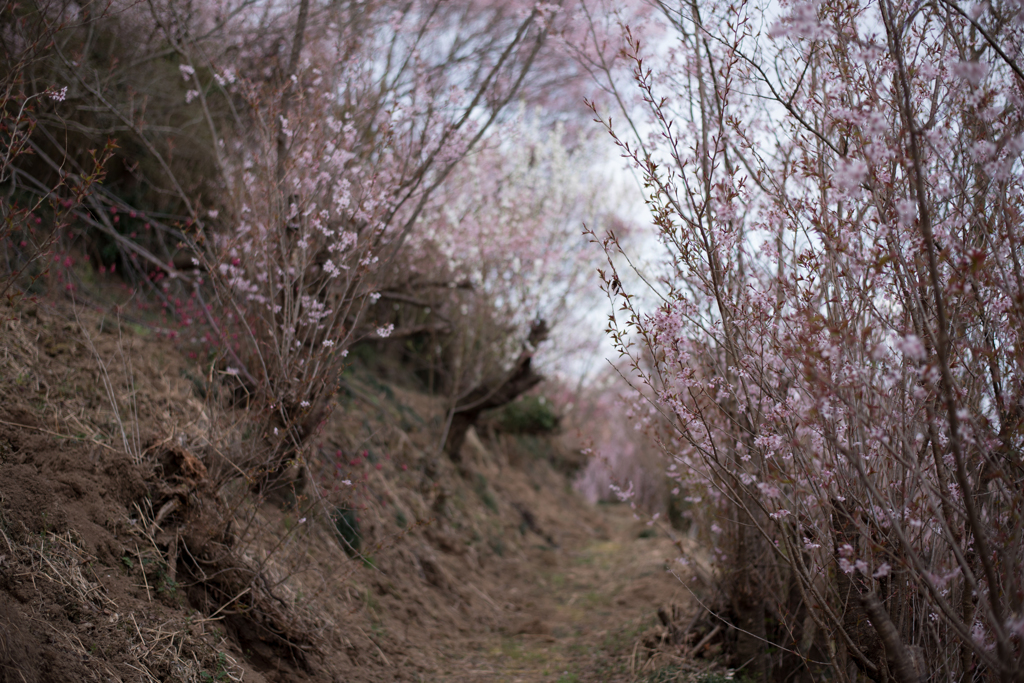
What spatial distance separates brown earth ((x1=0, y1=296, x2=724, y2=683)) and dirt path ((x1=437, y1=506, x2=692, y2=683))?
0.08 feet

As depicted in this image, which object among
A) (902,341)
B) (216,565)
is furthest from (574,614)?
(902,341)

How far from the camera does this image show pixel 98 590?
2.51 metres

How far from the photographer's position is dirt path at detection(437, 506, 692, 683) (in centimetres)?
402

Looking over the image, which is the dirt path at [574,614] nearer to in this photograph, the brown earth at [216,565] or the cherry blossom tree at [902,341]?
the brown earth at [216,565]

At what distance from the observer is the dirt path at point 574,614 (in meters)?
4.02

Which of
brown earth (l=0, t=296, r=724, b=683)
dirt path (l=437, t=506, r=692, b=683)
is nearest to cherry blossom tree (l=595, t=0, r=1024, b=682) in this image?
brown earth (l=0, t=296, r=724, b=683)

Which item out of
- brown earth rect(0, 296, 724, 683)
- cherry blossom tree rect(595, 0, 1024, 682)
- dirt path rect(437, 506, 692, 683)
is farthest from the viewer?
dirt path rect(437, 506, 692, 683)

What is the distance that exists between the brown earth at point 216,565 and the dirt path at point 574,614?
0.08 feet

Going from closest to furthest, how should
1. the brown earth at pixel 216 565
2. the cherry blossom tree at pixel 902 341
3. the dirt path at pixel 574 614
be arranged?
the cherry blossom tree at pixel 902 341 → the brown earth at pixel 216 565 → the dirt path at pixel 574 614

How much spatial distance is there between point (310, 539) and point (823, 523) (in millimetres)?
3181

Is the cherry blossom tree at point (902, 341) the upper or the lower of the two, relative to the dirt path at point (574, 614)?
upper

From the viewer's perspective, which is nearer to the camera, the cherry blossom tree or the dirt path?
the cherry blossom tree

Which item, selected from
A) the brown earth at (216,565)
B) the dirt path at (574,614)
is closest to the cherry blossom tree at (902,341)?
the brown earth at (216,565)

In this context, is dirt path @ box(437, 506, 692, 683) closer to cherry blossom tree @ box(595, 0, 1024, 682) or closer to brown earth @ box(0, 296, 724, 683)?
brown earth @ box(0, 296, 724, 683)
